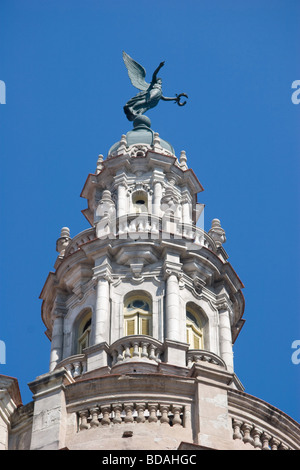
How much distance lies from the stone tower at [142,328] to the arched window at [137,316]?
41 mm

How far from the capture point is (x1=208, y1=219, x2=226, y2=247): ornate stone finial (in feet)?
143

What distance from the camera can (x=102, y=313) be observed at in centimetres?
3906

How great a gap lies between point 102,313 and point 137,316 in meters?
1.09

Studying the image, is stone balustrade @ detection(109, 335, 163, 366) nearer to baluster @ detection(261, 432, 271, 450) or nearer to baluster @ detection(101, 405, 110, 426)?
baluster @ detection(101, 405, 110, 426)

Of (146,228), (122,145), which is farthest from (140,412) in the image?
(122,145)

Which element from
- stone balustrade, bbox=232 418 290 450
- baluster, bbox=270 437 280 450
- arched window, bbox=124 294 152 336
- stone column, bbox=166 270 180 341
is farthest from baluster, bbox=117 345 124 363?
baluster, bbox=270 437 280 450

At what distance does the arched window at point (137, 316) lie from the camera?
39062 millimetres

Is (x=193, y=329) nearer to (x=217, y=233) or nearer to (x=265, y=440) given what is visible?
(x=217, y=233)

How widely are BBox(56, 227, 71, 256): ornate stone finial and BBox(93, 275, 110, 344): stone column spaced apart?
3.61m

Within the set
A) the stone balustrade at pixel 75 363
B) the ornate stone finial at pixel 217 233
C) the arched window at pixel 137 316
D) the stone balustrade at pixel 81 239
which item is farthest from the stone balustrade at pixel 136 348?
the ornate stone finial at pixel 217 233

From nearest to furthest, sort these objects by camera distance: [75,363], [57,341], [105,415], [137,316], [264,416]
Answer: [105,415], [264,416], [75,363], [137,316], [57,341]

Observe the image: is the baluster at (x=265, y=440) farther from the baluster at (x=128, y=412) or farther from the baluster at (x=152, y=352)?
the baluster at (x=152, y=352)

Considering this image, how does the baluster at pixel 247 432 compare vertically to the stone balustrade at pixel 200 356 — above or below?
below

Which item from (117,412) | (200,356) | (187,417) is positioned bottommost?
(187,417)
